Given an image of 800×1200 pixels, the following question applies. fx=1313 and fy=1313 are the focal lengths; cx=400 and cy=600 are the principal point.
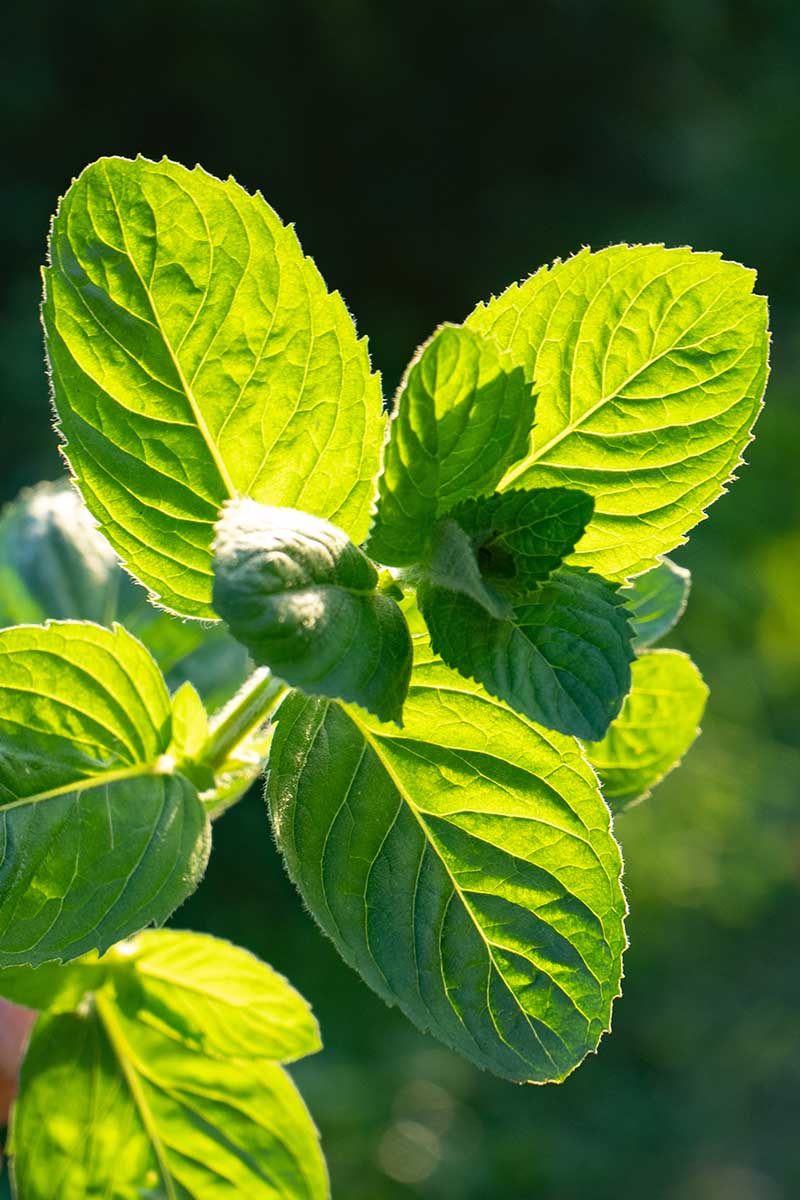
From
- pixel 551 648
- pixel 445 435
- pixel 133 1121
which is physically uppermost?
pixel 445 435

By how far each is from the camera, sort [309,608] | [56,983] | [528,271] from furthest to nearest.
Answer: [528,271], [56,983], [309,608]

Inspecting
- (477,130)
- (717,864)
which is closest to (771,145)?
(477,130)

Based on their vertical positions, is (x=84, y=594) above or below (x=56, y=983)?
above

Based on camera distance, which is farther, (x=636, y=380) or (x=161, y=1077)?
(x=161, y=1077)

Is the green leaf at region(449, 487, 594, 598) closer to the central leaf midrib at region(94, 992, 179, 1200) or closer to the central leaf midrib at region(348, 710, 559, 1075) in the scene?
the central leaf midrib at region(348, 710, 559, 1075)

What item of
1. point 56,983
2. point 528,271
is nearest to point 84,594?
point 56,983

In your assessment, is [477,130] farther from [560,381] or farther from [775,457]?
[560,381]

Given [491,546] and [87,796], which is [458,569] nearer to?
[491,546]
